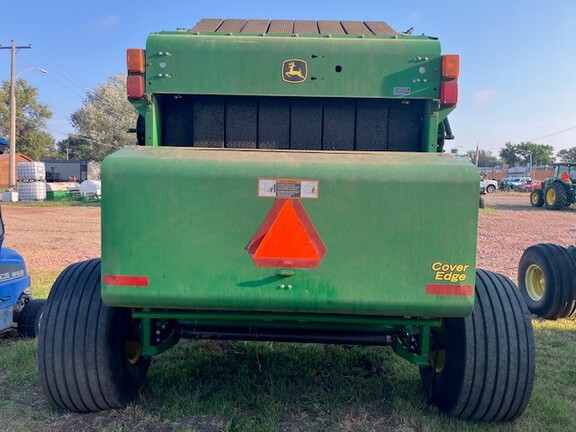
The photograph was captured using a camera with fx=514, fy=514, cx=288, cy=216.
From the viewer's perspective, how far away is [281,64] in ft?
9.91

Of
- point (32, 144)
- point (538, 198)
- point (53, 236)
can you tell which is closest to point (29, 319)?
point (53, 236)

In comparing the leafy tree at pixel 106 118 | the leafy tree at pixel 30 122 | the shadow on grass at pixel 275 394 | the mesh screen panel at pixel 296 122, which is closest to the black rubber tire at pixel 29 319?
the shadow on grass at pixel 275 394

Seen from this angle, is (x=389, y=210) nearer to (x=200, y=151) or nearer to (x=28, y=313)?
(x=200, y=151)

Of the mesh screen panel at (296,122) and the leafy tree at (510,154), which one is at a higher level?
the leafy tree at (510,154)

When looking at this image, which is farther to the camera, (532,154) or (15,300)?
(532,154)

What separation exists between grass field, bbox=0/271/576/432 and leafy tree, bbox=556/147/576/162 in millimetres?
92974

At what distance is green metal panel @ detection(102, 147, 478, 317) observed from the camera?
7.87 feet

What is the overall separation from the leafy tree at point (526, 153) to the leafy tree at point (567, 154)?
2696 mm

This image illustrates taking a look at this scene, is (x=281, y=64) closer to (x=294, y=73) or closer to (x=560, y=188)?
(x=294, y=73)

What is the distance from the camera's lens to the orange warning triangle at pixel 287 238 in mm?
2412

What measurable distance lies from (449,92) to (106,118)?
4129 cm

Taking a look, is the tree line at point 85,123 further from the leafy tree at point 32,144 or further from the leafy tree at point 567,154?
the leafy tree at point 567,154

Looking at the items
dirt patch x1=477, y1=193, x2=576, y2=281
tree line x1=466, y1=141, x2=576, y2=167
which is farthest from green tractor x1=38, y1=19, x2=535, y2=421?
tree line x1=466, y1=141, x2=576, y2=167

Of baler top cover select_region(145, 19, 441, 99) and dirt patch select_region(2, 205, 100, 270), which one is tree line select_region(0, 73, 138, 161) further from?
baler top cover select_region(145, 19, 441, 99)
